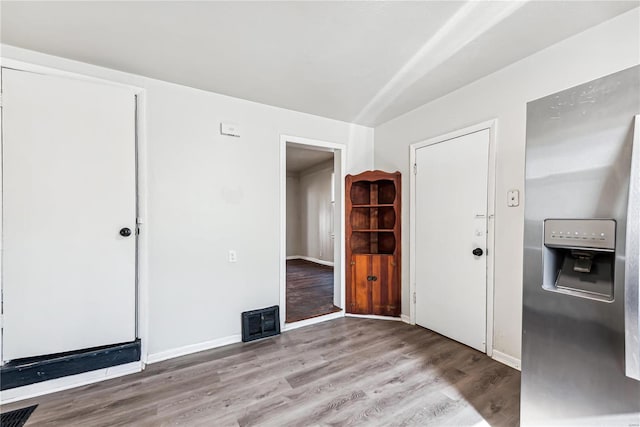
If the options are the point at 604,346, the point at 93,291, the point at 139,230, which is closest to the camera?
the point at 604,346

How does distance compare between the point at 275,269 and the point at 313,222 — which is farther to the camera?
the point at 313,222

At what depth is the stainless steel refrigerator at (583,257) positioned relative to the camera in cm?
100

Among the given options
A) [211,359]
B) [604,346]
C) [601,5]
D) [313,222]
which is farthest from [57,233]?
[313,222]

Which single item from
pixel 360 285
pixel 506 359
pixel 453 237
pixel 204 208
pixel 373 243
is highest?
pixel 204 208

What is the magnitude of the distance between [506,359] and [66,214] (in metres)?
3.65

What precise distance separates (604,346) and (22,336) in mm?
3375

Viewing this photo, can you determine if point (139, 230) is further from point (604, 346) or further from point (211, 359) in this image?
point (604, 346)

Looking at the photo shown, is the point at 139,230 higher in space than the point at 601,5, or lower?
lower

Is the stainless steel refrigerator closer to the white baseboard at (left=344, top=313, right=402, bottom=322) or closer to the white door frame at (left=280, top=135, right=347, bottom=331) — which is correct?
the white baseboard at (left=344, top=313, right=402, bottom=322)

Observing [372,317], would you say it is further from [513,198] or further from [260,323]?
[513,198]

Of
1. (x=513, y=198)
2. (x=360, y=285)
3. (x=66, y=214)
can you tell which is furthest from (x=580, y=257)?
(x=66, y=214)

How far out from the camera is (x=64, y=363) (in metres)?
1.87

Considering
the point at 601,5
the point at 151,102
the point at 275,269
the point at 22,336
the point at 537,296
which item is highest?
the point at 601,5

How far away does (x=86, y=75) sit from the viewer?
208 cm
